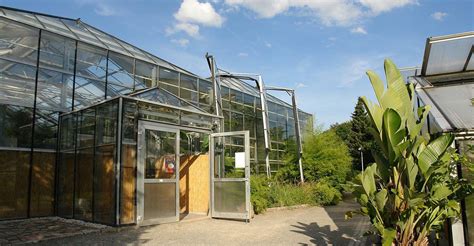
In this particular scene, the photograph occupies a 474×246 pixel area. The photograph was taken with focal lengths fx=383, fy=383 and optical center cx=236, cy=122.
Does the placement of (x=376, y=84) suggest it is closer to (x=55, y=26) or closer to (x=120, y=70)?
(x=120, y=70)

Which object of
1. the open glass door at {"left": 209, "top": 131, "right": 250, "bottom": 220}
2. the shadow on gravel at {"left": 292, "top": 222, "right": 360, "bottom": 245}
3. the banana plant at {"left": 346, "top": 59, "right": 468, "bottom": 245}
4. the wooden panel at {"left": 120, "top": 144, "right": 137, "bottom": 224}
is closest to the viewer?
the banana plant at {"left": 346, "top": 59, "right": 468, "bottom": 245}

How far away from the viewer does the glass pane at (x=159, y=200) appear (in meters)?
9.63

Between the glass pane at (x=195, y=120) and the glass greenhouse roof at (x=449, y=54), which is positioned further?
the glass pane at (x=195, y=120)

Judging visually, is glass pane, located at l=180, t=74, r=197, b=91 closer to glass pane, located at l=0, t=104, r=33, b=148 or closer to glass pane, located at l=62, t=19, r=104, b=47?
glass pane, located at l=62, t=19, r=104, b=47

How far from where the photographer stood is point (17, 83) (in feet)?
36.3

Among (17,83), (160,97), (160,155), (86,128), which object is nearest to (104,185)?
(160,155)

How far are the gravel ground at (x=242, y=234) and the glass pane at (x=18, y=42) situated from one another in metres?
6.03

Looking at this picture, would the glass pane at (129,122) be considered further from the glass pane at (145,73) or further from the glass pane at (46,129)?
the glass pane at (145,73)

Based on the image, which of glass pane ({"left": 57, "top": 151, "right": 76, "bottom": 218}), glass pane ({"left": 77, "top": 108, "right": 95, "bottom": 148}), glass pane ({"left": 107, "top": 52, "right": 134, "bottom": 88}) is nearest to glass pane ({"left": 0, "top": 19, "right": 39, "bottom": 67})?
glass pane ({"left": 77, "top": 108, "right": 95, "bottom": 148})

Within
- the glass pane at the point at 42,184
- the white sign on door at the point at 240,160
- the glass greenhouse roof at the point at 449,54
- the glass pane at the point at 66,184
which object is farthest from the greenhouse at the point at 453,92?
the glass pane at the point at 42,184

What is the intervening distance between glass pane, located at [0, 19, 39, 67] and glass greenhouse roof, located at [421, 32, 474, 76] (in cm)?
→ 1071

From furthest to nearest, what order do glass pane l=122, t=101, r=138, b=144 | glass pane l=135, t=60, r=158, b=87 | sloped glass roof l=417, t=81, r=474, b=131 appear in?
glass pane l=135, t=60, r=158, b=87, glass pane l=122, t=101, r=138, b=144, sloped glass roof l=417, t=81, r=474, b=131

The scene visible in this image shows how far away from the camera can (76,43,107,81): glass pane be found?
41.0 ft

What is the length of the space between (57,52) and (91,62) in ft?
3.72
